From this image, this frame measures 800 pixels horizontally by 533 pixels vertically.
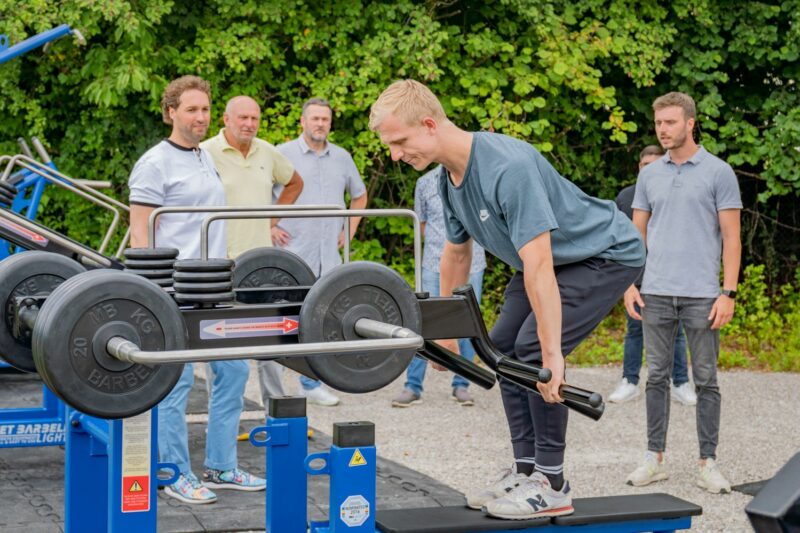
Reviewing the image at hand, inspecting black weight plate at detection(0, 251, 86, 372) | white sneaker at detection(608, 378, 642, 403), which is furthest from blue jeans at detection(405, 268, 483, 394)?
black weight plate at detection(0, 251, 86, 372)

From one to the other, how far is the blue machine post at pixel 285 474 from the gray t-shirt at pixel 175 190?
1.25 m

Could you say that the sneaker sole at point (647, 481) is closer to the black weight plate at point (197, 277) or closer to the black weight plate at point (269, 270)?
the black weight plate at point (269, 270)

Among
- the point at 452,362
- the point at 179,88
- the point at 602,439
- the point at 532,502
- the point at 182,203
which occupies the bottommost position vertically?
the point at 602,439

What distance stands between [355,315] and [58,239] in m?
1.96

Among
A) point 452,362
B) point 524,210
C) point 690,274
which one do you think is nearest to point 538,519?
point 452,362

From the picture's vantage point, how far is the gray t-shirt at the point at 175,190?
497 cm

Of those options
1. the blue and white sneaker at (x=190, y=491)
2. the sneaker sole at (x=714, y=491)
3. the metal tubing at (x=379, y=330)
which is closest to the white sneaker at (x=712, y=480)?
the sneaker sole at (x=714, y=491)

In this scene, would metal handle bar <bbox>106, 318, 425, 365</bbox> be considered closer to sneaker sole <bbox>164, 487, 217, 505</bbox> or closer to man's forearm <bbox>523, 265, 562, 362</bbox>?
man's forearm <bbox>523, 265, 562, 362</bbox>

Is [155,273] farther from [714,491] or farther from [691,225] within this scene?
[714,491]

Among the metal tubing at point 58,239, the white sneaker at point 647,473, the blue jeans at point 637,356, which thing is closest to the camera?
the metal tubing at point 58,239

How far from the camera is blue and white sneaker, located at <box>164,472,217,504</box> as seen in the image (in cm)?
518

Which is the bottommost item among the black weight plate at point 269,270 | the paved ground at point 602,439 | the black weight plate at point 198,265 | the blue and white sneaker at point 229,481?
the paved ground at point 602,439

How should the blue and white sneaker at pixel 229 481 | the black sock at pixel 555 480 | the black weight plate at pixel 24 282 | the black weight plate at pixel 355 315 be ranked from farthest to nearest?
the blue and white sneaker at pixel 229 481, the black sock at pixel 555 480, the black weight plate at pixel 24 282, the black weight plate at pixel 355 315

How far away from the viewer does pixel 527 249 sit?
370 cm
